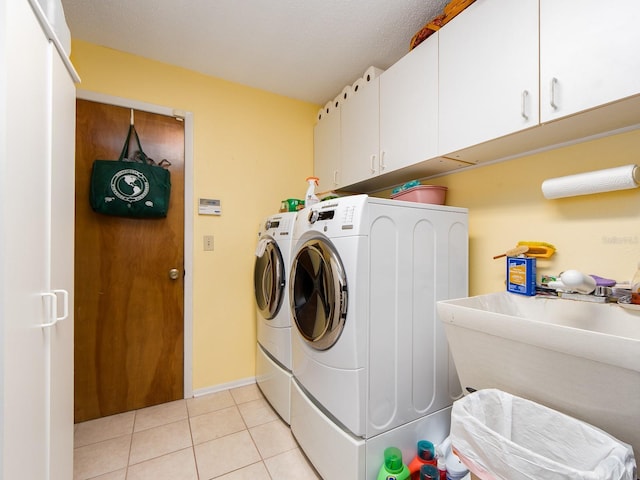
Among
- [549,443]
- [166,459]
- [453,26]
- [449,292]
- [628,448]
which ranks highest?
[453,26]

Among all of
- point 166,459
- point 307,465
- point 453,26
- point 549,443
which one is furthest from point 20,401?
point 453,26

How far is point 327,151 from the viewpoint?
2410 millimetres

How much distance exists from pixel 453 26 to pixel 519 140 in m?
0.64

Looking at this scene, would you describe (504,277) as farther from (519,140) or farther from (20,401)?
(20,401)

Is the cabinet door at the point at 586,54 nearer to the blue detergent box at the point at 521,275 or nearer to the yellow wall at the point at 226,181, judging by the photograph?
the blue detergent box at the point at 521,275

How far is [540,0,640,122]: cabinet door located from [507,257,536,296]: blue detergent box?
2.07ft

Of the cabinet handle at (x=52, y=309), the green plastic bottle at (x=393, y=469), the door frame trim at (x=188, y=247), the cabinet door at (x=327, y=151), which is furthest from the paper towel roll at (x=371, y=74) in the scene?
the green plastic bottle at (x=393, y=469)

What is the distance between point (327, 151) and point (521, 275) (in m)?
1.70

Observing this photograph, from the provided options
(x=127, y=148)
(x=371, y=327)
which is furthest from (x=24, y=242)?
(x=127, y=148)

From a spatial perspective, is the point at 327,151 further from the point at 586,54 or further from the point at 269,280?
the point at 586,54

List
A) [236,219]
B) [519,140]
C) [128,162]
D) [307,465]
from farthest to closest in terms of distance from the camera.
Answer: [236,219] → [128,162] → [307,465] → [519,140]

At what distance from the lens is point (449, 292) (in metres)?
1.51

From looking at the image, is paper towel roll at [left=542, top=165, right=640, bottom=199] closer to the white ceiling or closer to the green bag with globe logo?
the white ceiling

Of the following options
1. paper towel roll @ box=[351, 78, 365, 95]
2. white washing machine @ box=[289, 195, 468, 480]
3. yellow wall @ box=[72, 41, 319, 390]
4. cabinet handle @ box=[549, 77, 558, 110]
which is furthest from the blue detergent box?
yellow wall @ box=[72, 41, 319, 390]
